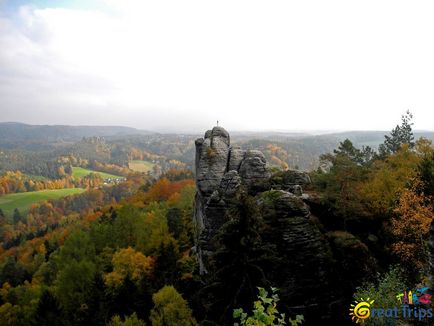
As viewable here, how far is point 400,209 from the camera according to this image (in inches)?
1085

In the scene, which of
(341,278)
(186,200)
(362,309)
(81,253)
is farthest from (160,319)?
(186,200)

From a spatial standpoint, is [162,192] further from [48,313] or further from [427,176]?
[427,176]

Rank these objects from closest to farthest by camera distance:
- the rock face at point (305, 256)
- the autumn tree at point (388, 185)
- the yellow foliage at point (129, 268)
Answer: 1. the rock face at point (305, 256)
2. the autumn tree at point (388, 185)
3. the yellow foliage at point (129, 268)

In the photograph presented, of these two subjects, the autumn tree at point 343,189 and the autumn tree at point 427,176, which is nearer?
the autumn tree at point 427,176

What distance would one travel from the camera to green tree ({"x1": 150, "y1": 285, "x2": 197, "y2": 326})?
3769cm

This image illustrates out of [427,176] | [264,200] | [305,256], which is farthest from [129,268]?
[427,176]

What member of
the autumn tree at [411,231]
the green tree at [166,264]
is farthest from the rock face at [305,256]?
the green tree at [166,264]

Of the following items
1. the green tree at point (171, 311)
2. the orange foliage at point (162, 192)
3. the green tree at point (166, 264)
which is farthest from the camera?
the orange foliage at point (162, 192)

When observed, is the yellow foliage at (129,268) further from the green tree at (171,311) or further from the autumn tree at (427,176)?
the autumn tree at (427,176)

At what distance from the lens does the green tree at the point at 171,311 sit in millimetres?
37688

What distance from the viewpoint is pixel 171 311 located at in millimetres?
38000

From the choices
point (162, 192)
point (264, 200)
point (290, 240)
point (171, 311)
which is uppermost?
point (264, 200)

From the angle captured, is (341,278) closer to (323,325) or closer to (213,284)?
(323,325)

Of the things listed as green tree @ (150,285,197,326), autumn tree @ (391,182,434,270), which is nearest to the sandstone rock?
green tree @ (150,285,197,326)
